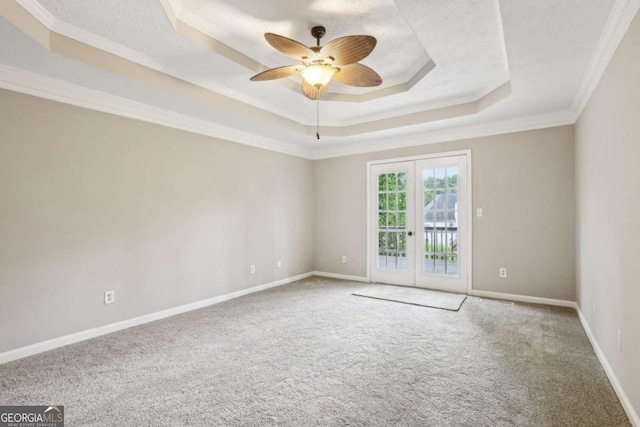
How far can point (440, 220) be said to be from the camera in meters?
4.86

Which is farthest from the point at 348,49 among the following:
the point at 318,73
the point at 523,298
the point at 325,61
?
the point at 523,298

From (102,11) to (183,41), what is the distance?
550 mm

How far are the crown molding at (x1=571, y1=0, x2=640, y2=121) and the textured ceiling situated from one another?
0.04m

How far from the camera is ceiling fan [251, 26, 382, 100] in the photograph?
2.26 m

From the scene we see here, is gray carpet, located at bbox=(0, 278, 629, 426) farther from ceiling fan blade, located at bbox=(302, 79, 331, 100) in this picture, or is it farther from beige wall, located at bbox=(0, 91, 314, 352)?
ceiling fan blade, located at bbox=(302, 79, 331, 100)

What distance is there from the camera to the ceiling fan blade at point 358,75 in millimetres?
2703

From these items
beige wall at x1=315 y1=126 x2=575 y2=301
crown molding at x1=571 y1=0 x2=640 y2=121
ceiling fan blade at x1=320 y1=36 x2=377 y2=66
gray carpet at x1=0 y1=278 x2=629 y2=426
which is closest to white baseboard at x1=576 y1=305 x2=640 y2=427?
gray carpet at x1=0 y1=278 x2=629 y2=426

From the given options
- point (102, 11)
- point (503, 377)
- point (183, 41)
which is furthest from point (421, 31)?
point (503, 377)

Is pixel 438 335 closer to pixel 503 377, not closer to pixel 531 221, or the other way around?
pixel 503 377

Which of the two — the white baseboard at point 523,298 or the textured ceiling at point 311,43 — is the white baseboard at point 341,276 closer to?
the white baseboard at point 523,298

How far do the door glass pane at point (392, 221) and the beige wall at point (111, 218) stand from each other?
6.68 feet

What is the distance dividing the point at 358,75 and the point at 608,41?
1784 mm

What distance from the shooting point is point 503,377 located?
2307mm

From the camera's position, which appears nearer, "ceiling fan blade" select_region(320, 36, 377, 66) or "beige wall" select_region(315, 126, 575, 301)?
"ceiling fan blade" select_region(320, 36, 377, 66)
